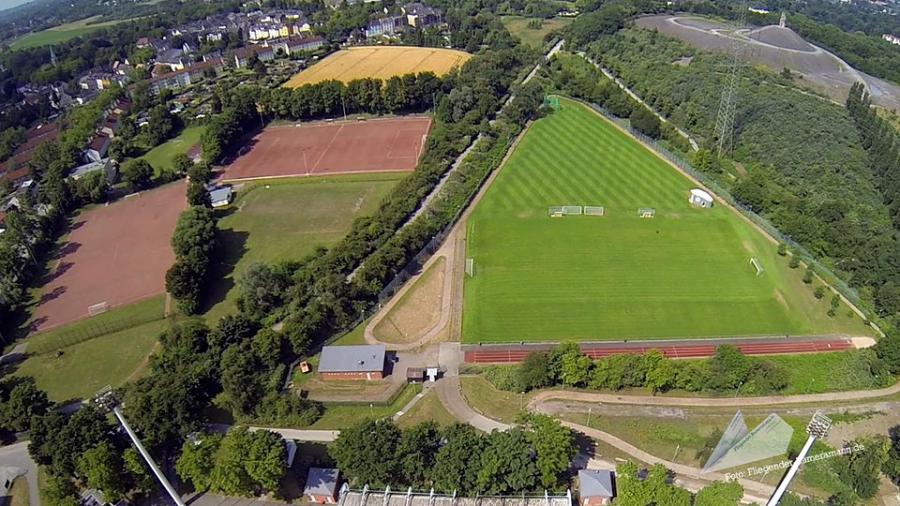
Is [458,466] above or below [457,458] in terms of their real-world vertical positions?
below

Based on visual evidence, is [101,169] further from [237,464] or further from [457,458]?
[457,458]

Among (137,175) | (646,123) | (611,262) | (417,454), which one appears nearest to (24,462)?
(417,454)

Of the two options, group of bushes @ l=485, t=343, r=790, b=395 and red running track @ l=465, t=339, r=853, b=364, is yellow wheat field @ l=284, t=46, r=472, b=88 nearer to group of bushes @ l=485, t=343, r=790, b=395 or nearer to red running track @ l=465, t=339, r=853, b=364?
red running track @ l=465, t=339, r=853, b=364

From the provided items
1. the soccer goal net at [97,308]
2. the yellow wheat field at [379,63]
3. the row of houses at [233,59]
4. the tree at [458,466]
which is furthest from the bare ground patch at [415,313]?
the row of houses at [233,59]

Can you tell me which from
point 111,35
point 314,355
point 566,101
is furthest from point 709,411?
point 111,35

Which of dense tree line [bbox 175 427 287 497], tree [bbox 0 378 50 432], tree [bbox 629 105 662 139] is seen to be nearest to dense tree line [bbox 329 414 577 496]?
dense tree line [bbox 175 427 287 497]

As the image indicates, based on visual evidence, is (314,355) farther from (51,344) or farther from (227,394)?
(51,344)
